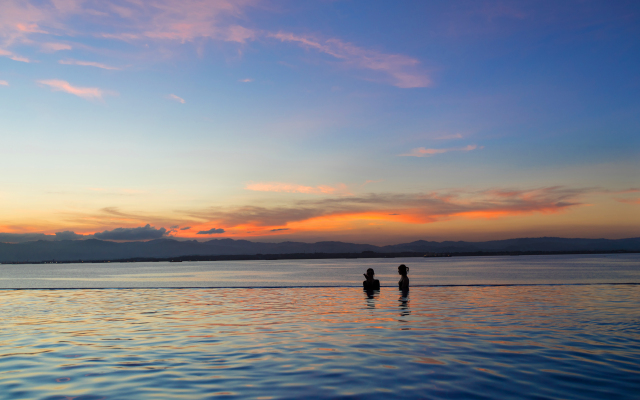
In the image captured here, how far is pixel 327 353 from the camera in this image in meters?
15.3

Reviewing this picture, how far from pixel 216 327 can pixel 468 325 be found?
1190 cm

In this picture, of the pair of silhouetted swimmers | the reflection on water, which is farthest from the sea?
the pair of silhouetted swimmers

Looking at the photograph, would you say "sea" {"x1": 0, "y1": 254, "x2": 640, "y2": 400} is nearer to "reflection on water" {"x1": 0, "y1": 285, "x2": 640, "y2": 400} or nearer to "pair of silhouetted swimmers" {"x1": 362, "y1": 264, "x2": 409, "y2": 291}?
"reflection on water" {"x1": 0, "y1": 285, "x2": 640, "y2": 400}

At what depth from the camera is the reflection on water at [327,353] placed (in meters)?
11.1

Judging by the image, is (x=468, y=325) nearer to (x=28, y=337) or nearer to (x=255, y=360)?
(x=255, y=360)

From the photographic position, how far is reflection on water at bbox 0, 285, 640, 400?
11.1 meters

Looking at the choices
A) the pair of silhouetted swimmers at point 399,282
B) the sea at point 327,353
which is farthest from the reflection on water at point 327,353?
the pair of silhouetted swimmers at point 399,282

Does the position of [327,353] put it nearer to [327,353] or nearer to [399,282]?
[327,353]

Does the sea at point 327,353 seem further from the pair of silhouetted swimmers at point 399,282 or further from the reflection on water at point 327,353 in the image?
the pair of silhouetted swimmers at point 399,282

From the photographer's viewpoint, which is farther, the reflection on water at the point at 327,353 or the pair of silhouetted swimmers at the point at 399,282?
the pair of silhouetted swimmers at the point at 399,282

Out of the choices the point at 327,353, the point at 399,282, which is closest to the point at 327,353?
the point at 327,353

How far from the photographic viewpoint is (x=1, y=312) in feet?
93.2

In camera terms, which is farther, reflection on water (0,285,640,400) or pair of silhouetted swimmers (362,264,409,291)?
pair of silhouetted swimmers (362,264,409,291)

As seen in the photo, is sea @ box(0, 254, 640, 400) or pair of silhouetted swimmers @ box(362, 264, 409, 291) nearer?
sea @ box(0, 254, 640, 400)
